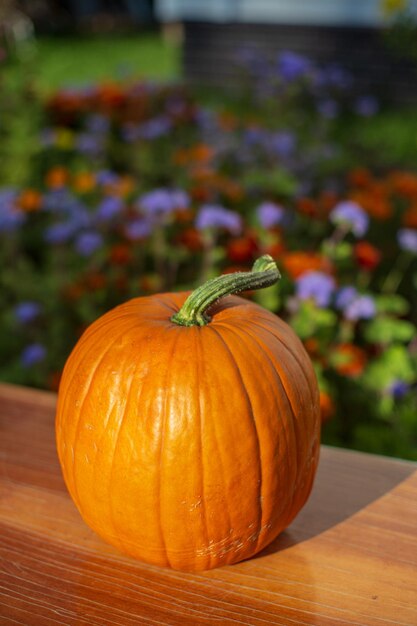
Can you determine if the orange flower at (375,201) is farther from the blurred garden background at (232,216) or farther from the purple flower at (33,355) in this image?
the purple flower at (33,355)

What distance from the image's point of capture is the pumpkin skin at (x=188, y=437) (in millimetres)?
886

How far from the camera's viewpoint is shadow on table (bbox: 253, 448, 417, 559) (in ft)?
3.51

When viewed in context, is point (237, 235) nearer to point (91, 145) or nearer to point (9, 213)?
point (9, 213)

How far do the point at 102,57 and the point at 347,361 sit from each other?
11370 millimetres

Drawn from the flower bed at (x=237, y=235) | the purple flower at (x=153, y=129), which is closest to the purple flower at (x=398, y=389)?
the flower bed at (x=237, y=235)

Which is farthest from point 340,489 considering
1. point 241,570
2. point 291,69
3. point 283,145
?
point 291,69

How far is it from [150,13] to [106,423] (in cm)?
2244

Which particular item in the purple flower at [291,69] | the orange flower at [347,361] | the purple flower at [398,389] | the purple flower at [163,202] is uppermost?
the purple flower at [291,69]

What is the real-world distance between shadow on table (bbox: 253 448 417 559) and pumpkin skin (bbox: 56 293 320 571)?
3.7 inches

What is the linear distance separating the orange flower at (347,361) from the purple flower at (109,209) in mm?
985

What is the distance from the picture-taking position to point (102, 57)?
1252 centimetres

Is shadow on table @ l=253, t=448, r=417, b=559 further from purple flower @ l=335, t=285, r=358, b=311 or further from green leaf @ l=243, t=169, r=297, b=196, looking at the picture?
green leaf @ l=243, t=169, r=297, b=196

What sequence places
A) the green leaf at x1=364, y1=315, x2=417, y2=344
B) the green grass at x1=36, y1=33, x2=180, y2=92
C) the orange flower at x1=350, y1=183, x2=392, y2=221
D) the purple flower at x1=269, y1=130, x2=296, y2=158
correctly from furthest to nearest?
the green grass at x1=36, y1=33, x2=180, y2=92 → the purple flower at x1=269, y1=130, x2=296, y2=158 → the orange flower at x1=350, y1=183, x2=392, y2=221 → the green leaf at x1=364, y1=315, x2=417, y2=344

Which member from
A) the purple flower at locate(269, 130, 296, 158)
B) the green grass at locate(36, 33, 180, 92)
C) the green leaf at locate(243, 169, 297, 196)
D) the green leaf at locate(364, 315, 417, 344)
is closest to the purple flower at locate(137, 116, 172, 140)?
the purple flower at locate(269, 130, 296, 158)
